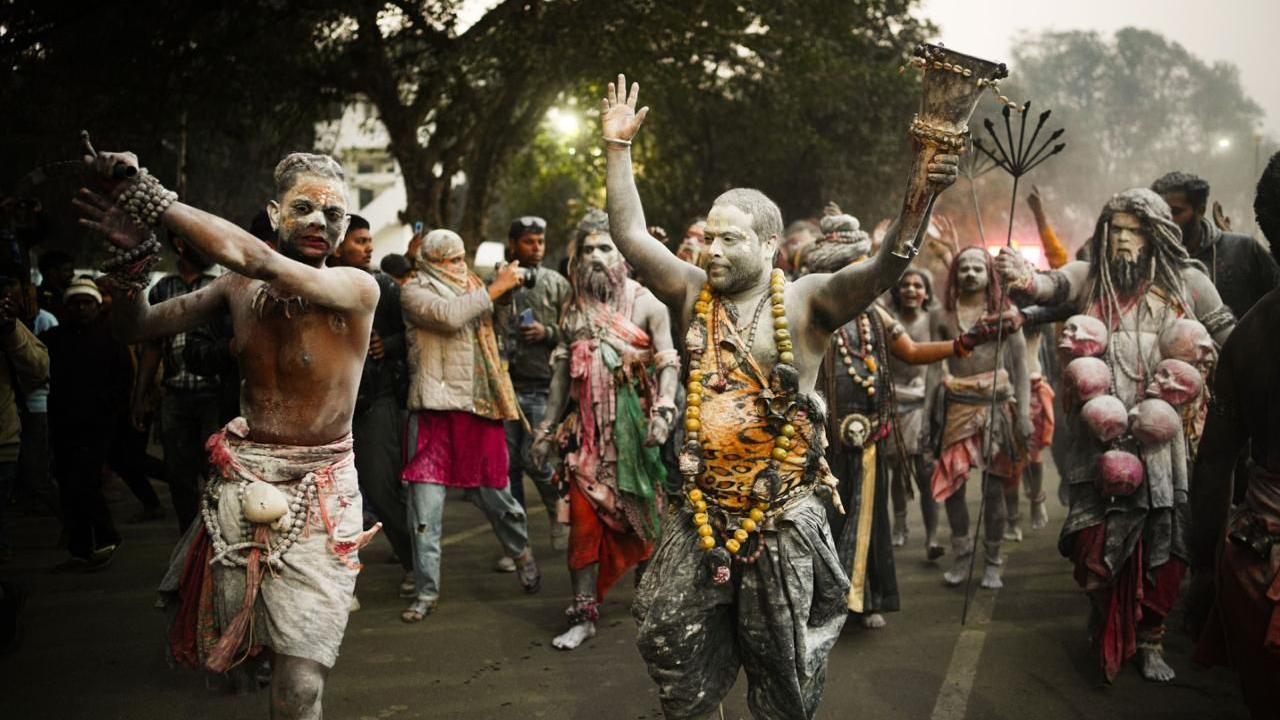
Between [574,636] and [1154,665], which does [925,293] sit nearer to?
[1154,665]

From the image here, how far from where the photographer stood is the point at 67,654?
573 centimetres

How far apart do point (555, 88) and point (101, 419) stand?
10.9 m

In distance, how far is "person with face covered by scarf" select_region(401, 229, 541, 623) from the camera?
6.42 m

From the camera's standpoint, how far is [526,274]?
22.6 ft

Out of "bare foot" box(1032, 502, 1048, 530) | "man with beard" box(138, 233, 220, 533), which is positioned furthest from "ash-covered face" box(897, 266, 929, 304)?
"man with beard" box(138, 233, 220, 533)

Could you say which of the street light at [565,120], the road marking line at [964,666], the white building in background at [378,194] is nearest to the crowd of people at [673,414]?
the road marking line at [964,666]

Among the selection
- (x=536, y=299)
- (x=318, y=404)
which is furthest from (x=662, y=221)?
(x=318, y=404)

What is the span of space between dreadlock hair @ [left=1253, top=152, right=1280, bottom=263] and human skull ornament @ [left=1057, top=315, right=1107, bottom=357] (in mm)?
1977

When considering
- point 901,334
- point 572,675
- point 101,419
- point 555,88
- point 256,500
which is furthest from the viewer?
point 555,88

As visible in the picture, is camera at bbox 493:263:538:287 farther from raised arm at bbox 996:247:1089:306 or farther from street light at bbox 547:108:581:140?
street light at bbox 547:108:581:140

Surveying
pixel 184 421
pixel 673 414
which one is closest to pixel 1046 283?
pixel 673 414

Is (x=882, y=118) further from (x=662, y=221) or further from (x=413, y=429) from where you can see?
(x=413, y=429)

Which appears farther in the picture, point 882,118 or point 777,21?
point 882,118

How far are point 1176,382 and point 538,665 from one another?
353cm
